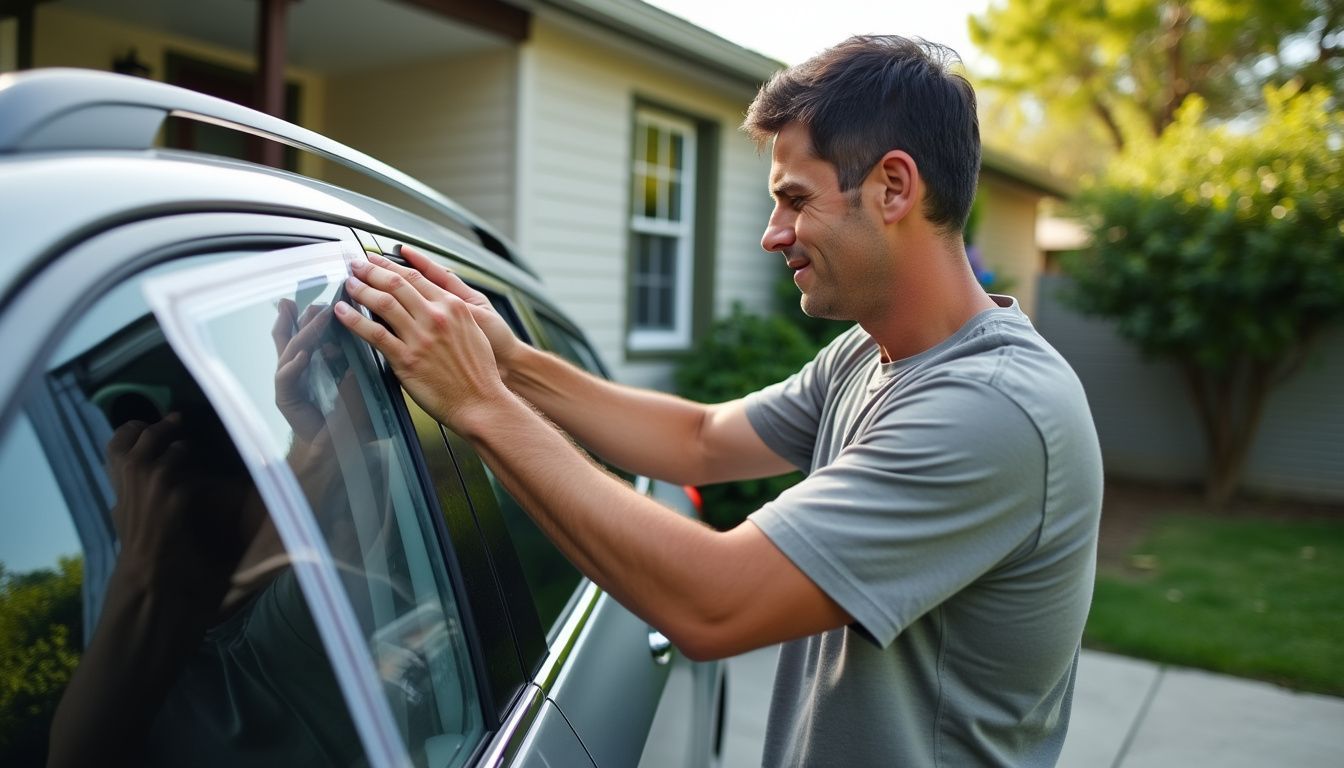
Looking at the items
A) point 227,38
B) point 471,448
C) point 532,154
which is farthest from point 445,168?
point 471,448

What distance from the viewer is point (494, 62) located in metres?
6.55

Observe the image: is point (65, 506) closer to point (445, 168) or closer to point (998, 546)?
point (998, 546)

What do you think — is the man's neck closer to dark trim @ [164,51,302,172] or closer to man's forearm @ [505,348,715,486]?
man's forearm @ [505,348,715,486]

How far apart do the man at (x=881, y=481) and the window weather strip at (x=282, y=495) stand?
273 millimetres

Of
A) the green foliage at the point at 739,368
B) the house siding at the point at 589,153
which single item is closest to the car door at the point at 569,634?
the house siding at the point at 589,153

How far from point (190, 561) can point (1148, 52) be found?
24691 mm

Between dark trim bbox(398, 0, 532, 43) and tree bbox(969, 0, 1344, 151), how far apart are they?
16503 millimetres

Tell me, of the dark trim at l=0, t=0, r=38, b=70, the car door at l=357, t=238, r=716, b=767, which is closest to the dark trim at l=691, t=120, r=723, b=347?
the dark trim at l=0, t=0, r=38, b=70

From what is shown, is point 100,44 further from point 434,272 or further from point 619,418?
point 434,272

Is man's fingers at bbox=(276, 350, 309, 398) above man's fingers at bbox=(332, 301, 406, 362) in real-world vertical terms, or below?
below

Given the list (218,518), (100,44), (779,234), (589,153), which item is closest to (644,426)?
(779,234)

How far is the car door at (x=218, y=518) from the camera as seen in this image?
2.80ft

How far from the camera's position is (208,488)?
1.02 meters

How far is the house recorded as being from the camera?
5906 mm
